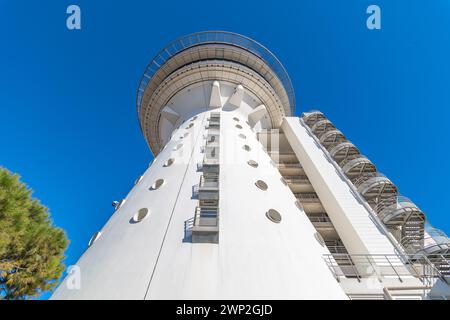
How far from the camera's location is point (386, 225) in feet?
44.2

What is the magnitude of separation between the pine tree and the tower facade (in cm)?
286

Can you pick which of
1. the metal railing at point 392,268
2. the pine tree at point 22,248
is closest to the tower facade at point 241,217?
the metal railing at point 392,268

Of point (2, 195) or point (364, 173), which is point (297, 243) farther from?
point (364, 173)

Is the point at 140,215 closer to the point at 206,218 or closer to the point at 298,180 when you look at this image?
the point at 206,218

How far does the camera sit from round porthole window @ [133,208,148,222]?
28.7 ft

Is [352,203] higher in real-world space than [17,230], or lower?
higher

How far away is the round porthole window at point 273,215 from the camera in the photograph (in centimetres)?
908

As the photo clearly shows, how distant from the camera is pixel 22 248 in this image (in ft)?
31.3

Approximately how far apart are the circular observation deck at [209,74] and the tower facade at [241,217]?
0.13 meters
